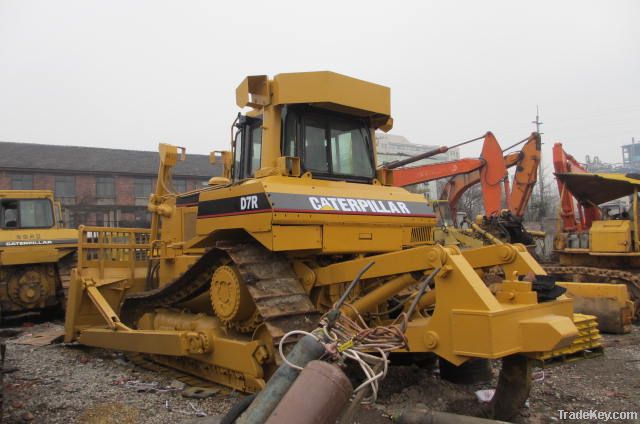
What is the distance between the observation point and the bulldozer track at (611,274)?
386 inches

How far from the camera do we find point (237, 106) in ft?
19.1

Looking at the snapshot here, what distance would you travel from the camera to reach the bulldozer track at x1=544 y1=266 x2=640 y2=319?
9805mm

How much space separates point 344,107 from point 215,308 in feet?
7.98

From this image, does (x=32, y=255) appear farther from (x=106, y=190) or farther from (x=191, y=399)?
(x=106, y=190)

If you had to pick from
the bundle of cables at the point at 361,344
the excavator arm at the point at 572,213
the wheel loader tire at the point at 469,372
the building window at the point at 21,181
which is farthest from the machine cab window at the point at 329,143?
the building window at the point at 21,181

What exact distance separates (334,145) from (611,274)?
7187 mm

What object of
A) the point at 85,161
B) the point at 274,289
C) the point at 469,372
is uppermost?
the point at 85,161

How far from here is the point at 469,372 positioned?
212 inches

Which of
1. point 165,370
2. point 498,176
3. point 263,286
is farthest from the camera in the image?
point 498,176

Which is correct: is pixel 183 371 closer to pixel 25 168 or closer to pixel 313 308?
pixel 313 308

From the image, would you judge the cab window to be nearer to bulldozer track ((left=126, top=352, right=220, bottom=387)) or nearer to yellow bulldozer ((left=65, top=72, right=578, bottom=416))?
yellow bulldozer ((left=65, top=72, right=578, bottom=416))

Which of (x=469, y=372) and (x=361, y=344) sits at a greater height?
(x=361, y=344)

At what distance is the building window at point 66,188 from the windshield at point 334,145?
38.8 meters

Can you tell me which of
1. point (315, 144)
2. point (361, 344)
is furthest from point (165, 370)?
point (361, 344)
